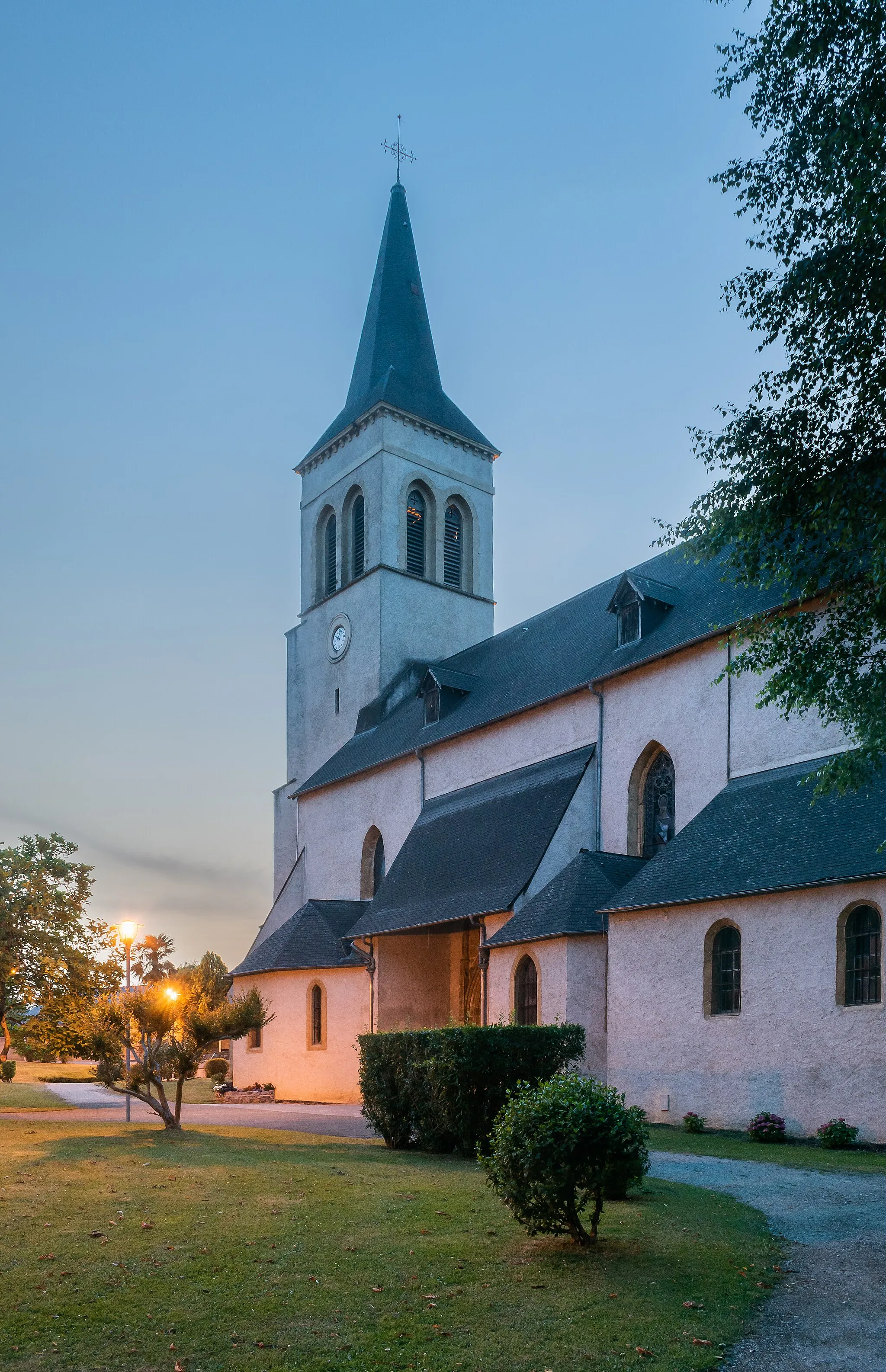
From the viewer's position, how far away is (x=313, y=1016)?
31.7 m

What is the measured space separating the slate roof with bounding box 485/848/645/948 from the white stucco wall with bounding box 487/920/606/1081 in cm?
31

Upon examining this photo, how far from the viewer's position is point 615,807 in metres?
25.7

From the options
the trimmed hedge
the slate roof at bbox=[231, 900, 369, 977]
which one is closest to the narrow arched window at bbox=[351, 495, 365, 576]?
the slate roof at bbox=[231, 900, 369, 977]

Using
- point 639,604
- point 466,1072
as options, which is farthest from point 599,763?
point 466,1072

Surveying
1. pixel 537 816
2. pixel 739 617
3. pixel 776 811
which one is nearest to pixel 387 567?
Answer: pixel 537 816

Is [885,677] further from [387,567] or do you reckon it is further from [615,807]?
[387,567]

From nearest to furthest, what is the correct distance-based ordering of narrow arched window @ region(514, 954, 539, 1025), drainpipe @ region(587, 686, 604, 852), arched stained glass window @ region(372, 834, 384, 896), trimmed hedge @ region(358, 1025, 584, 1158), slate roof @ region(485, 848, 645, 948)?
trimmed hedge @ region(358, 1025, 584, 1158)
slate roof @ region(485, 848, 645, 948)
narrow arched window @ region(514, 954, 539, 1025)
drainpipe @ region(587, 686, 604, 852)
arched stained glass window @ region(372, 834, 384, 896)

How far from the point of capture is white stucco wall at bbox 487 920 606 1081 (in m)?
22.1

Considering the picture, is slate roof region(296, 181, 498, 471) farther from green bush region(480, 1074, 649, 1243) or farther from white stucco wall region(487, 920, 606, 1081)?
green bush region(480, 1074, 649, 1243)

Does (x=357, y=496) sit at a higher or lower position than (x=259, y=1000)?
higher

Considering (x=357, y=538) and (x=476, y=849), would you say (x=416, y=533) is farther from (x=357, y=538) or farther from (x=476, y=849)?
(x=476, y=849)

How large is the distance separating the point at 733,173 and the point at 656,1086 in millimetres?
15223

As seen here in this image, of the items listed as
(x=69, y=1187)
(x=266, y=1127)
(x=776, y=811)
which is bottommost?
(x=266, y=1127)

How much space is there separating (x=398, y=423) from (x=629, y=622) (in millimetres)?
18495
